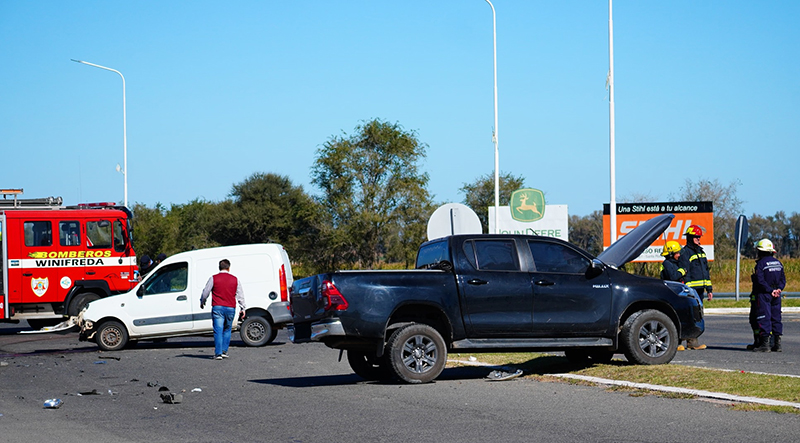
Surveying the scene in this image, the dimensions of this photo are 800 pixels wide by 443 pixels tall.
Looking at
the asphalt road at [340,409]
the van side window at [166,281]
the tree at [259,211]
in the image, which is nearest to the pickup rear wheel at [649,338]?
the asphalt road at [340,409]

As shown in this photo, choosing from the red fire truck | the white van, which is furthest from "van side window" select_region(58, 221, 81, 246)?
the white van

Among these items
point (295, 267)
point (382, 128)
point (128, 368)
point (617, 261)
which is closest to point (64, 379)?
point (128, 368)

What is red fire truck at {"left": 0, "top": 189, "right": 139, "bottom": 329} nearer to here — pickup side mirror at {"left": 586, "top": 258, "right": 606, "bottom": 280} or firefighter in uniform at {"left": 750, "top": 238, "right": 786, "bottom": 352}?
pickup side mirror at {"left": 586, "top": 258, "right": 606, "bottom": 280}

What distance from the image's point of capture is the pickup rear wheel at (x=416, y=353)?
420 inches

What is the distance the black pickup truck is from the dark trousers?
8.98 feet

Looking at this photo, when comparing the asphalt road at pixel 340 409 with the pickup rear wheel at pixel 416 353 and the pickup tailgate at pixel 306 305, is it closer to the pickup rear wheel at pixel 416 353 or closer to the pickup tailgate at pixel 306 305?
the pickup rear wheel at pixel 416 353

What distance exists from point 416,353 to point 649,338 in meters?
3.19

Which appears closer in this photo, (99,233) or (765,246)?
(765,246)

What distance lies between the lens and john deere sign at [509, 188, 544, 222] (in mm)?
31109

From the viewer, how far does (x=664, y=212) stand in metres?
41.2

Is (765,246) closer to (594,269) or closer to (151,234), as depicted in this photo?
(594,269)

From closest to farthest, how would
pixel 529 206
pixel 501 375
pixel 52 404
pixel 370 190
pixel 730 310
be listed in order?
pixel 52 404
pixel 501 375
pixel 730 310
pixel 529 206
pixel 370 190

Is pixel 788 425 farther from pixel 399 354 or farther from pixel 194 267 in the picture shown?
pixel 194 267

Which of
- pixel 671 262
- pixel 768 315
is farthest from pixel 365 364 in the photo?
pixel 768 315
